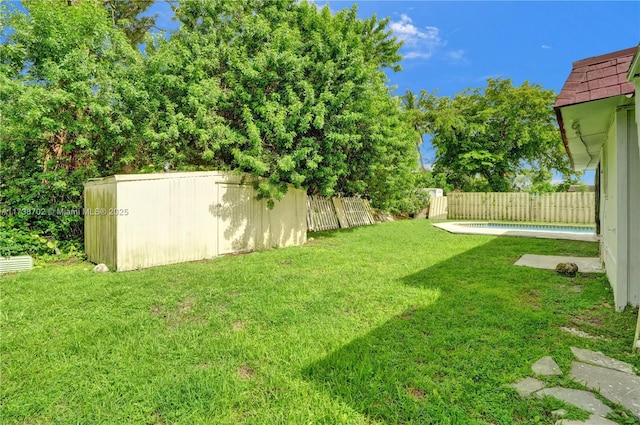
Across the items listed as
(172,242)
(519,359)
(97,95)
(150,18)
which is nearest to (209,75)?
(97,95)

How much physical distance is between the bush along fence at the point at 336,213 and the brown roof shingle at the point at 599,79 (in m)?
8.72

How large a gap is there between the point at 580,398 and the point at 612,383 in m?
0.39

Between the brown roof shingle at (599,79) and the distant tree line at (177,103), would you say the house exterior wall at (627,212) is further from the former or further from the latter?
the distant tree line at (177,103)

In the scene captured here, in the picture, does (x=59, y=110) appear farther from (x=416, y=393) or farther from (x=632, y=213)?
(x=632, y=213)

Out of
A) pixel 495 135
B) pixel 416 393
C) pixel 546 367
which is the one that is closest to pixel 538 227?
pixel 495 135

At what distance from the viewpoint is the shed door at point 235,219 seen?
6.82 m

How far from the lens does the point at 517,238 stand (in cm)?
875

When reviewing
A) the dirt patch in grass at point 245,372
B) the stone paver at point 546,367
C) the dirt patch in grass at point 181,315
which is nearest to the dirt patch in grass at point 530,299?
the stone paver at point 546,367

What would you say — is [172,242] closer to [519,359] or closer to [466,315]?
[466,315]

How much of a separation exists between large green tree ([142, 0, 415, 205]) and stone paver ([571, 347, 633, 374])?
553cm

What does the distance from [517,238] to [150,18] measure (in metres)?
15.5

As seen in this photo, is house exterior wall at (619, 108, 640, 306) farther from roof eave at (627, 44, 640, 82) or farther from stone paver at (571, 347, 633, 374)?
stone paver at (571, 347, 633, 374)

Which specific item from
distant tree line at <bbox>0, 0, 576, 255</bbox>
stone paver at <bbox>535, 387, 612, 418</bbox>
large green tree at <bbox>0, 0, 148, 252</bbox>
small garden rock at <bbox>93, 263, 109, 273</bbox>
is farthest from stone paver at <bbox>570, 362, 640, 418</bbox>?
large green tree at <bbox>0, 0, 148, 252</bbox>

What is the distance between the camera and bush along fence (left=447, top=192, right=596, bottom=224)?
1397cm
